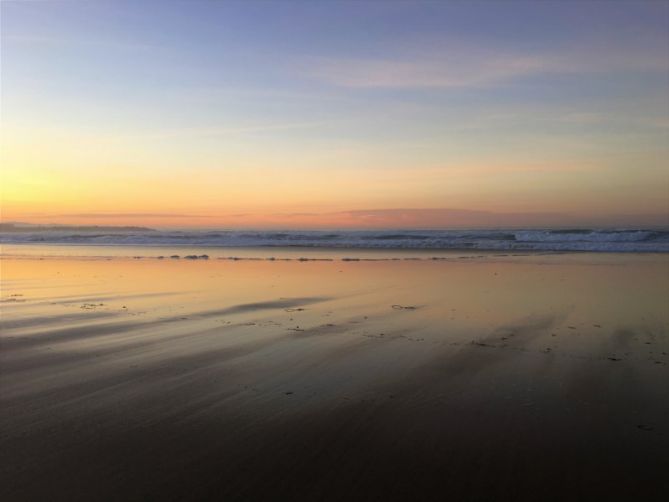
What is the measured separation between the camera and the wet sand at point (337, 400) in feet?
9.46

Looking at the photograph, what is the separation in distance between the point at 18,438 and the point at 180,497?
4.69 feet

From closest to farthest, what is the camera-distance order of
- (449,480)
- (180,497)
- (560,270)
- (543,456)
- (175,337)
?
(180,497), (449,480), (543,456), (175,337), (560,270)

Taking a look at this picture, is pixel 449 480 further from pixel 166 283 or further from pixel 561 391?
pixel 166 283

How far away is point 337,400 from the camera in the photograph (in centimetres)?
416

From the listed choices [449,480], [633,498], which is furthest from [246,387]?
[633,498]

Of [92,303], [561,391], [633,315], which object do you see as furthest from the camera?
[92,303]

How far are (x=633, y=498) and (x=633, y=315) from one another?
5.86 m

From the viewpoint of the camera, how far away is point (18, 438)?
3.36m

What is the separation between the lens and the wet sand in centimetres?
288

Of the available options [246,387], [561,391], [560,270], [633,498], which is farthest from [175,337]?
[560,270]

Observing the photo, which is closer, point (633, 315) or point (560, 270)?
point (633, 315)

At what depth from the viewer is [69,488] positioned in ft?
9.07

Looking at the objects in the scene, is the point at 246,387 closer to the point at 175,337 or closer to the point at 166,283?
the point at 175,337

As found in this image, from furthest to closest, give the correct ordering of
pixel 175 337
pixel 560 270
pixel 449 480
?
1. pixel 560 270
2. pixel 175 337
3. pixel 449 480
